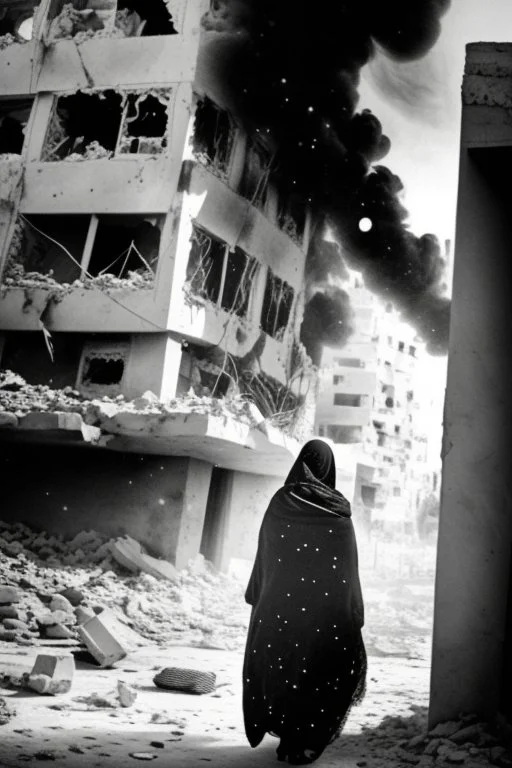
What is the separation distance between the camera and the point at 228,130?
14.6m

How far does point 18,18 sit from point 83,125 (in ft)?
12.5

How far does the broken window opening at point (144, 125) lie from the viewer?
13.9 metres

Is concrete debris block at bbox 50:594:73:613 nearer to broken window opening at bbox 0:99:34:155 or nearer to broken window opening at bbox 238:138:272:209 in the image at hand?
broken window opening at bbox 238:138:272:209

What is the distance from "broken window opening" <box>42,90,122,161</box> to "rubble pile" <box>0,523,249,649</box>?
8.46 metres

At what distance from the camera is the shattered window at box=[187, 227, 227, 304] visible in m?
13.4

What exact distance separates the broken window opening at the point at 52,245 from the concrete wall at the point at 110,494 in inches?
161

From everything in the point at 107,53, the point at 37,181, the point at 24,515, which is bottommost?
the point at 24,515

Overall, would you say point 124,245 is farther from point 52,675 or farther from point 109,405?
point 52,675

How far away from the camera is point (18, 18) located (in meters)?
16.1

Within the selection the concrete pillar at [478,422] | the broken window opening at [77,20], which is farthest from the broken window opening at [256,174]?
the concrete pillar at [478,422]

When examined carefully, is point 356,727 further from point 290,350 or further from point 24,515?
point 290,350

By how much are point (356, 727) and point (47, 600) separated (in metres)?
5.29

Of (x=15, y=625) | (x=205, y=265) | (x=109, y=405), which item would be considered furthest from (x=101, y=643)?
(x=205, y=265)

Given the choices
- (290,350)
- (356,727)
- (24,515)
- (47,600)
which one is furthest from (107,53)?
(356,727)
